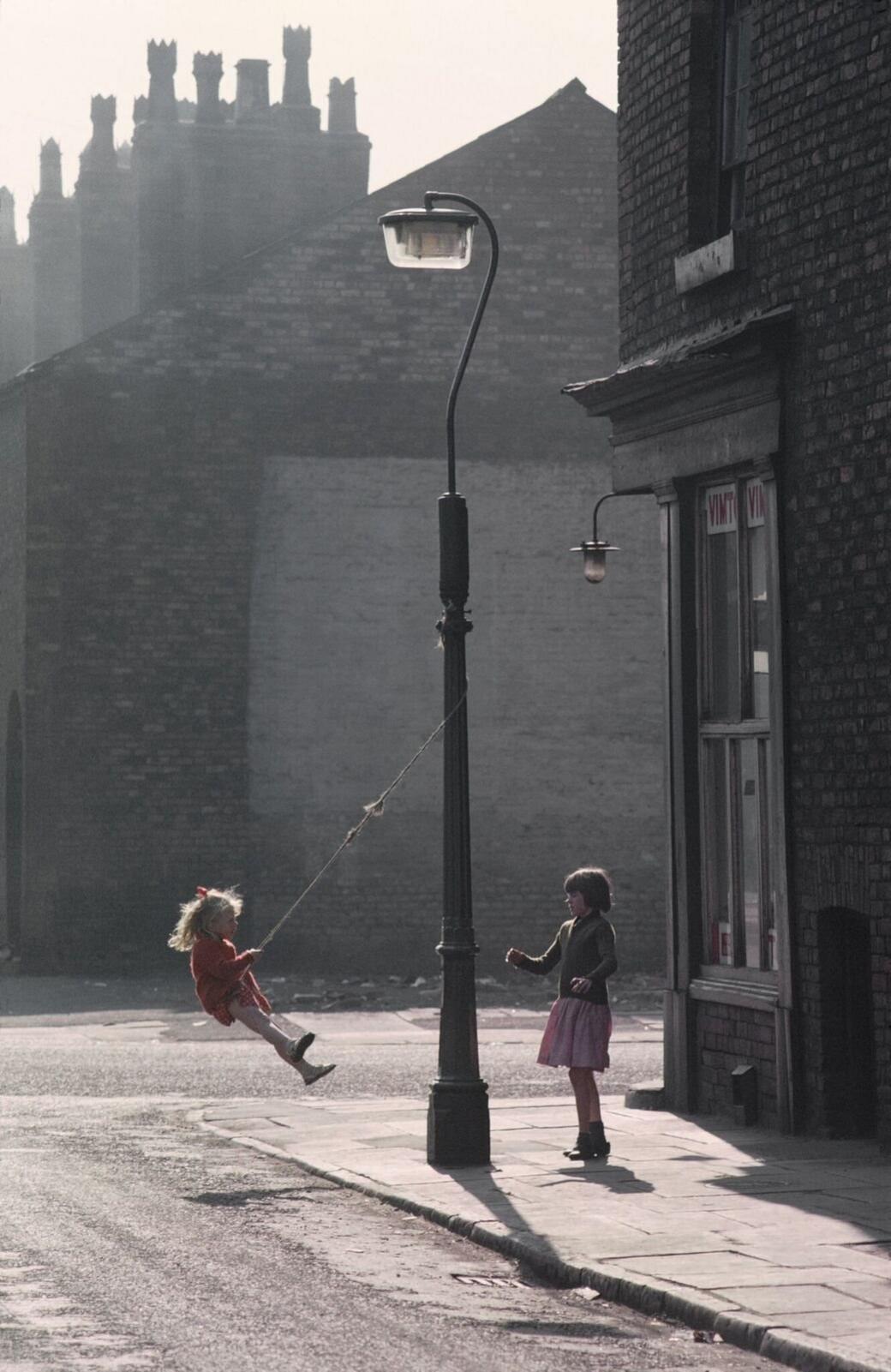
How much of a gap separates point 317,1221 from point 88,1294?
225 centimetres

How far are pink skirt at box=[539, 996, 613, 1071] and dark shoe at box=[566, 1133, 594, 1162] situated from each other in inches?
14.9

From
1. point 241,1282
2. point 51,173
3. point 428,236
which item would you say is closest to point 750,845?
point 428,236

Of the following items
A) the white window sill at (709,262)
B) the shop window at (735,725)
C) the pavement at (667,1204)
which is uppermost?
the white window sill at (709,262)

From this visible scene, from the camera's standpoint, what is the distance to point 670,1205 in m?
10.3

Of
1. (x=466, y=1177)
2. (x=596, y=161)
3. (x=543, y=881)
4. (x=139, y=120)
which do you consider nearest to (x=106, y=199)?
(x=139, y=120)

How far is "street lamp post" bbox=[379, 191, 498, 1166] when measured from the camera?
11.9 metres

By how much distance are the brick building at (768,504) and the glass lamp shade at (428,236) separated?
191cm

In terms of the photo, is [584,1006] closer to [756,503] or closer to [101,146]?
[756,503]

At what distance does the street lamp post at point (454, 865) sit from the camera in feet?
39.1

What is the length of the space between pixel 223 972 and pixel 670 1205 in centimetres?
376

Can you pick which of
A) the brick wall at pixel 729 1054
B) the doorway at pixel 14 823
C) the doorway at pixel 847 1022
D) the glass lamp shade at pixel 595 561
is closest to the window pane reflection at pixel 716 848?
the brick wall at pixel 729 1054

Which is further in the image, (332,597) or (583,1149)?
(332,597)

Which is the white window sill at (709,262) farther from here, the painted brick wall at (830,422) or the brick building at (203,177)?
the brick building at (203,177)

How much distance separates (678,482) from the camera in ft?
47.4
